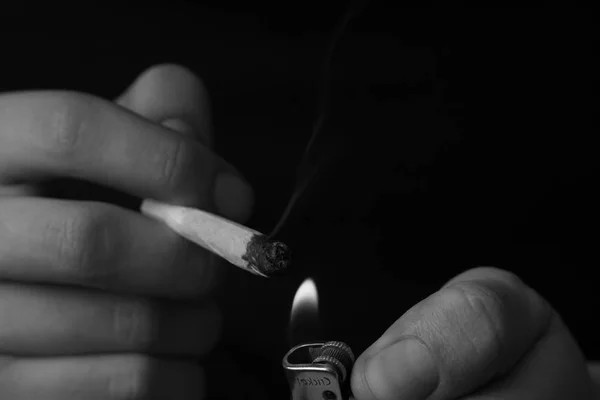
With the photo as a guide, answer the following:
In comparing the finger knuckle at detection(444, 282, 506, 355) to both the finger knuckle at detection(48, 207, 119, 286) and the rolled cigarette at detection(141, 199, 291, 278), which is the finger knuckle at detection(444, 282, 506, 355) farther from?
the finger knuckle at detection(48, 207, 119, 286)

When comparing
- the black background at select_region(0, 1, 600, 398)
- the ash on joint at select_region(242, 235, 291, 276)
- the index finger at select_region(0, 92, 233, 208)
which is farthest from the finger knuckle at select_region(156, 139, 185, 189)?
the black background at select_region(0, 1, 600, 398)

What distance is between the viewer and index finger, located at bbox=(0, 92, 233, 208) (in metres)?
0.97

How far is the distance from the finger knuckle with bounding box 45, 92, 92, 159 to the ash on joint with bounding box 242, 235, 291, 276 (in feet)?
1.51

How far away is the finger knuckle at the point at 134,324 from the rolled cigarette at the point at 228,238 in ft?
0.58

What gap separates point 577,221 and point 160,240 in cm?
145

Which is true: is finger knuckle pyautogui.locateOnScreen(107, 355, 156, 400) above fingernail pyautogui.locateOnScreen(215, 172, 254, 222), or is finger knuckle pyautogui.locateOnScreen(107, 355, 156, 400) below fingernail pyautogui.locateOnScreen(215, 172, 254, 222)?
below

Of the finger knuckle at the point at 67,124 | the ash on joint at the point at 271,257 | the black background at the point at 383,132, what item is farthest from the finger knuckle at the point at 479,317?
the black background at the point at 383,132

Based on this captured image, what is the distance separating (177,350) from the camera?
1.16 metres

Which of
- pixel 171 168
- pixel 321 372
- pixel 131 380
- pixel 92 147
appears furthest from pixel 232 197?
pixel 321 372

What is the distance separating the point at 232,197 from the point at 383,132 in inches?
29.2

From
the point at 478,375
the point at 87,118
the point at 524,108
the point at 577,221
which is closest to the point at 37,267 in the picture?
the point at 87,118

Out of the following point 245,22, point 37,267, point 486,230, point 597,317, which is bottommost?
point 597,317

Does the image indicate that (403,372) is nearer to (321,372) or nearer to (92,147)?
(321,372)

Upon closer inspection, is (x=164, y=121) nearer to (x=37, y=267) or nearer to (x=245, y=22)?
(x=37, y=267)
